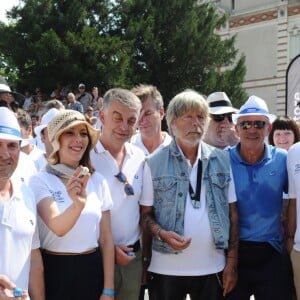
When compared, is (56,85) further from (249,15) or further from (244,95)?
(249,15)

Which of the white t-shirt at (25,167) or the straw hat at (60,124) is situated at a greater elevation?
the straw hat at (60,124)

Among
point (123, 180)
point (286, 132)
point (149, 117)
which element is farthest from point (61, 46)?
point (123, 180)

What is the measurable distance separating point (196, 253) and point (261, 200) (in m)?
0.71

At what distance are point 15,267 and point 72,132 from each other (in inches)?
40.5

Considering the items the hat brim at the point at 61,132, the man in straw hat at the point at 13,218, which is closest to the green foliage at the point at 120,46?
the hat brim at the point at 61,132

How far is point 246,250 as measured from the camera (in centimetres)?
405

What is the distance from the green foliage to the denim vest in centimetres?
1836

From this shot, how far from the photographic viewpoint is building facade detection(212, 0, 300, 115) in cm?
2773

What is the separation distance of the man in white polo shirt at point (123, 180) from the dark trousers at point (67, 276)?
1.52 feet

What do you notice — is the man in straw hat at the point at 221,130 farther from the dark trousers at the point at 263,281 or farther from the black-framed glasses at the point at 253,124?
the dark trousers at the point at 263,281

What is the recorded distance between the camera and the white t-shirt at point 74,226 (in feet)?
10.8

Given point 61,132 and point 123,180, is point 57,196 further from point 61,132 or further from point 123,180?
point 123,180

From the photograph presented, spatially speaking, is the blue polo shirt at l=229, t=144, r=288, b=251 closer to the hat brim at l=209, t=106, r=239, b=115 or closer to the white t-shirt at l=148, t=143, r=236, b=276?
the white t-shirt at l=148, t=143, r=236, b=276

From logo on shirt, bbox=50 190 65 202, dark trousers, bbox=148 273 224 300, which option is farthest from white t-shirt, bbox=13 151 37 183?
dark trousers, bbox=148 273 224 300
